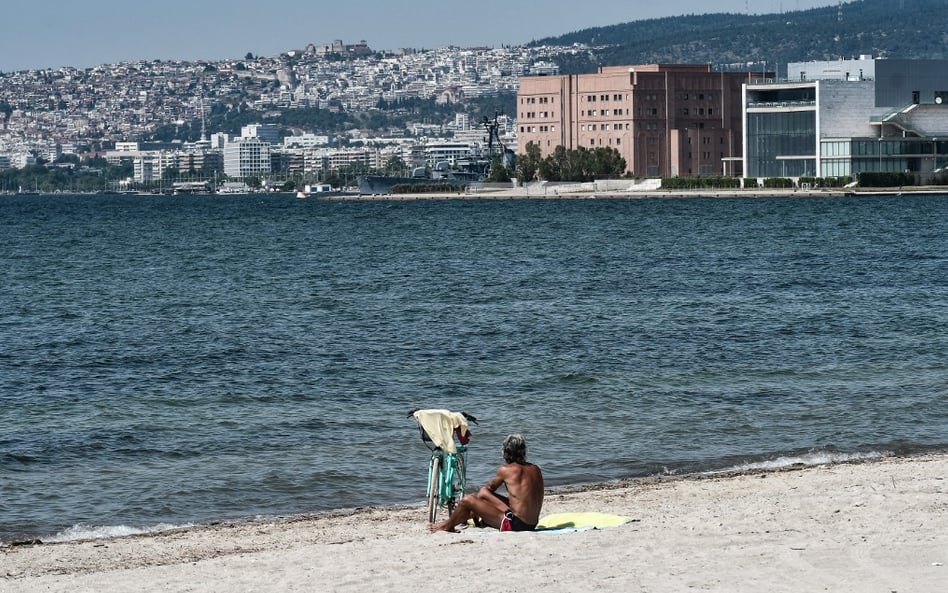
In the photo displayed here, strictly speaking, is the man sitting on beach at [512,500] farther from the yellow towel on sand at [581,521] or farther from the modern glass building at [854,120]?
the modern glass building at [854,120]

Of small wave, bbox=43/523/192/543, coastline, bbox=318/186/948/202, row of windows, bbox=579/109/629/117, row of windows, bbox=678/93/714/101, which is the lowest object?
small wave, bbox=43/523/192/543

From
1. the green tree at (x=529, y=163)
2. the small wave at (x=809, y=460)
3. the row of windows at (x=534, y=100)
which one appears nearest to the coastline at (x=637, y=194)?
the green tree at (x=529, y=163)

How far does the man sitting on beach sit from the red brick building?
15814 cm

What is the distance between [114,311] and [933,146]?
11226 cm

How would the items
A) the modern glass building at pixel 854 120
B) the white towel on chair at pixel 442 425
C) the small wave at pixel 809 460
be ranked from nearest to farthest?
1. the white towel on chair at pixel 442 425
2. the small wave at pixel 809 460
3. the modern glass building at pixel 854 120

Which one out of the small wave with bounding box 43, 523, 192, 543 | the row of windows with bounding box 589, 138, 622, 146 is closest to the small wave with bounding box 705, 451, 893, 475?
the small wave with bounding box 43, 523, 192, 543

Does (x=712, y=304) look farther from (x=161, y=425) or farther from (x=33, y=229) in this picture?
(x=33, y=229)

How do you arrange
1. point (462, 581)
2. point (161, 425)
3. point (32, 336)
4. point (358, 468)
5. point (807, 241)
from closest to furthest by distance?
point (462, 581) → point (358, 468) → point (161, 425) → point (32, 336) → point (807, 241)

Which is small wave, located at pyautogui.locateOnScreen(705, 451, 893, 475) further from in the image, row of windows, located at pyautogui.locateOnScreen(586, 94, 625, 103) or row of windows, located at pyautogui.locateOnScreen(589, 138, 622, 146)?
row of windows, located at pyautogui.locateOnScreen(586, 94, 625, 103)

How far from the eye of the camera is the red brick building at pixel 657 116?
173375mm

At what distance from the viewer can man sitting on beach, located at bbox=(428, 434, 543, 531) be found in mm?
12852

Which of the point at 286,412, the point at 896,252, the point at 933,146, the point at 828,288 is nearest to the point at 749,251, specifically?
the point at 896,252

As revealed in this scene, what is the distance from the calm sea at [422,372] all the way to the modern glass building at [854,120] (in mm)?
82281

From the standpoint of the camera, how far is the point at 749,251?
6116cm
